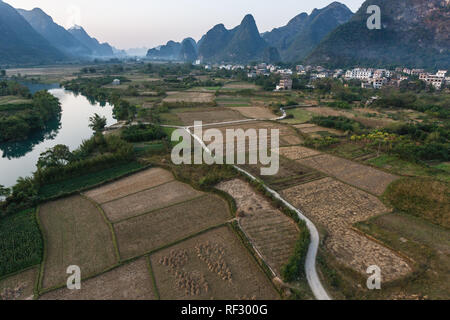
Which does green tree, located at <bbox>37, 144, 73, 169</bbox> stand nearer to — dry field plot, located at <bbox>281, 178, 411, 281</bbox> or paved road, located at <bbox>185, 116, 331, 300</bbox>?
paved road, located at <bbox>185, 116, 331, 300</bbox>

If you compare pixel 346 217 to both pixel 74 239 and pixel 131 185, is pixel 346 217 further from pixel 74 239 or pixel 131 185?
pixel 74 239

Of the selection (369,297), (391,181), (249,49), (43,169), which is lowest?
(369,297)

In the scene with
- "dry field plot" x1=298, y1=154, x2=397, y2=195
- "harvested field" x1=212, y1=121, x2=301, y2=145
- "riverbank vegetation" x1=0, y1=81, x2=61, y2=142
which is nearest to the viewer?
"dry field plot" x1=298, y1=154, x2=397, y2=195

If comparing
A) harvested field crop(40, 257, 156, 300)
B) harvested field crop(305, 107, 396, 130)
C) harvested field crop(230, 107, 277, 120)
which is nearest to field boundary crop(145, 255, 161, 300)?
harvested field crop(40, 257, 156, 300)

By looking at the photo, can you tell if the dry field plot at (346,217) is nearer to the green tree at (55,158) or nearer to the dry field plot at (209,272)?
the dry field plot at (209,272)

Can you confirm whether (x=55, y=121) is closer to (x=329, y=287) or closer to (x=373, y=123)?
(x=329, y=287)

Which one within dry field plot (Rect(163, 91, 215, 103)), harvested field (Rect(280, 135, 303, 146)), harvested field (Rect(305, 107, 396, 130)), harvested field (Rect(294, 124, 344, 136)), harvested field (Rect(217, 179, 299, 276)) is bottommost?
harvested field (Rect(217, 179, 299, 276))

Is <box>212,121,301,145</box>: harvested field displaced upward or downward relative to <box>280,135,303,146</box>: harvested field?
upward
